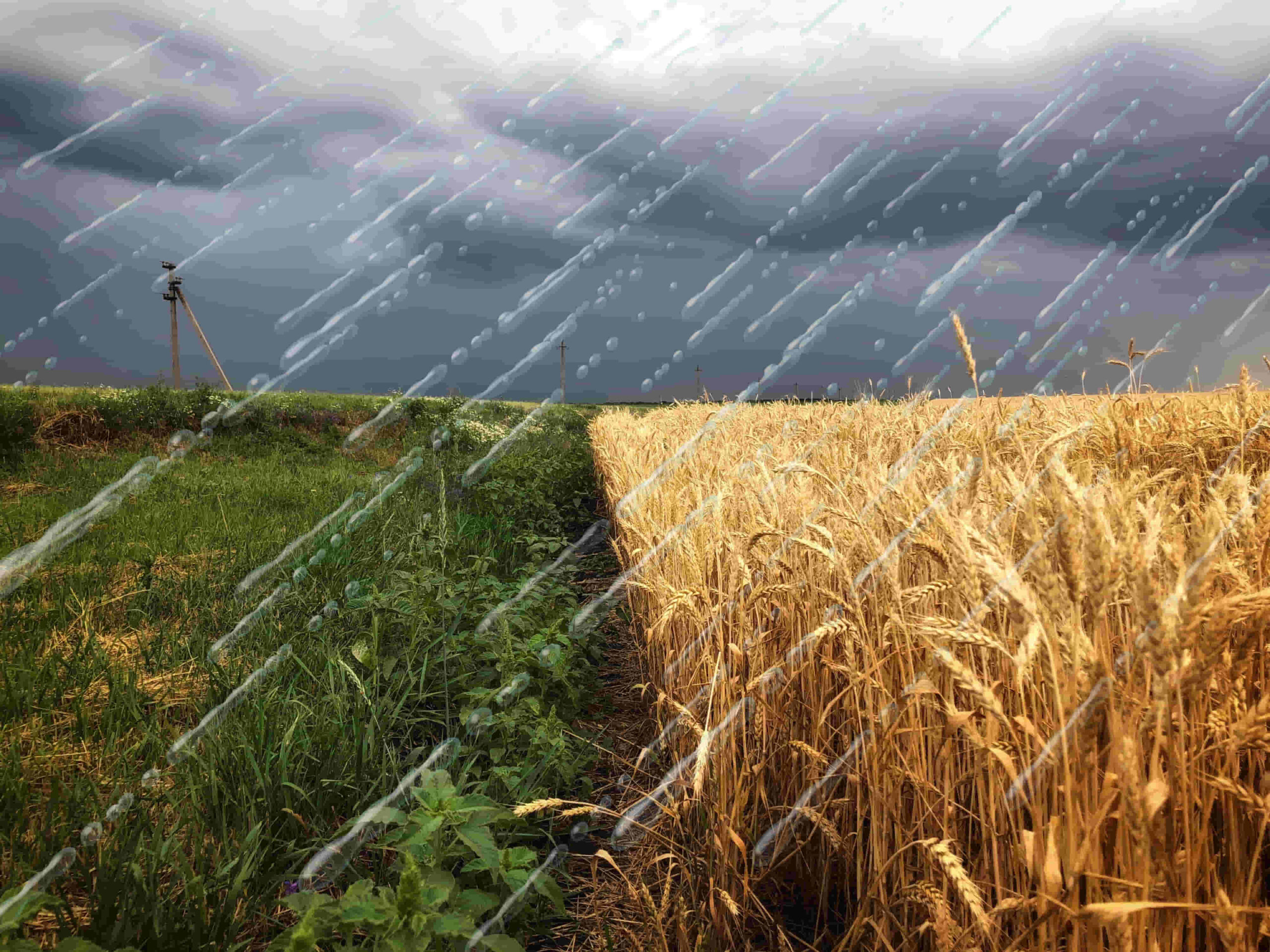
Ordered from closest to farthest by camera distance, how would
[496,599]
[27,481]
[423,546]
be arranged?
1. [496,599]
2. [423,546]
3. [27,481]

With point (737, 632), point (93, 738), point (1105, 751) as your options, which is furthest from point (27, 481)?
point (1105, 751)

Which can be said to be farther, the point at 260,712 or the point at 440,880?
the point at 260,712

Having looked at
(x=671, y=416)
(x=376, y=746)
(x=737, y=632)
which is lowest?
(x=671, y=416)

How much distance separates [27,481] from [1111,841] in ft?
35.9

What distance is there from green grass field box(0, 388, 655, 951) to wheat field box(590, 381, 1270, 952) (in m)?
0.53

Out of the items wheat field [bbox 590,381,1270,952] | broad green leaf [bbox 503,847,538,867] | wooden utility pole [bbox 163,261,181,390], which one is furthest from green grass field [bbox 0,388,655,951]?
wooden utility pole [bbox 163,261,181,390]

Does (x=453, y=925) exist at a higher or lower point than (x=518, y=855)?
higher

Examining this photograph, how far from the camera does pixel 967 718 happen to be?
0.95 metres

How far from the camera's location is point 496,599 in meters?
3.53

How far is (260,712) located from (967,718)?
2.25 metres

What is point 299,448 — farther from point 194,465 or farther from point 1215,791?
point 1215,791

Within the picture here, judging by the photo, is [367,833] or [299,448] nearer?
[367,833]

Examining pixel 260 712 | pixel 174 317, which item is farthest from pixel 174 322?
pixel 260 712

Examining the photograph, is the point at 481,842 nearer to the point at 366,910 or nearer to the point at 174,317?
the point at 366,910
